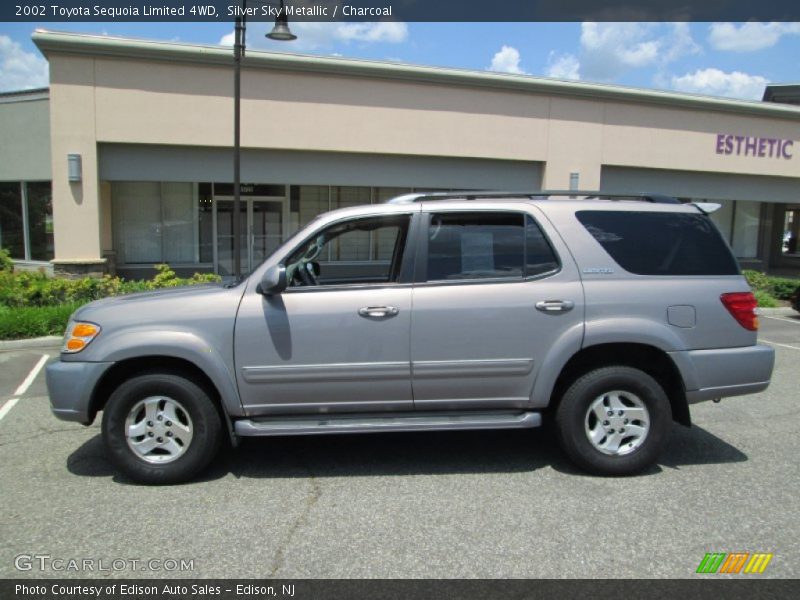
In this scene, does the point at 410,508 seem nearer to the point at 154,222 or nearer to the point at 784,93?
the point at 154,222

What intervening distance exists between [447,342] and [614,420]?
1350 millimetres

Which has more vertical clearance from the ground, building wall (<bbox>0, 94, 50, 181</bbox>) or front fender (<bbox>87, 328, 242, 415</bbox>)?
building wall (<bbox>0, 94, 50, 181</bbox>)

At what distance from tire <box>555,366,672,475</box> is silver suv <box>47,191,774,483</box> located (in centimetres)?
1

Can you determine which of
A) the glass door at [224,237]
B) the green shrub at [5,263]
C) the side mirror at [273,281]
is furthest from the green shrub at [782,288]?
the green shrub at [5,263]

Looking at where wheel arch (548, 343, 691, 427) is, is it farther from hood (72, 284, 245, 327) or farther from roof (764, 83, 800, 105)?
roof (764, 83, 800, 105)

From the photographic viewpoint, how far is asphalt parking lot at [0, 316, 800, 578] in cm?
343

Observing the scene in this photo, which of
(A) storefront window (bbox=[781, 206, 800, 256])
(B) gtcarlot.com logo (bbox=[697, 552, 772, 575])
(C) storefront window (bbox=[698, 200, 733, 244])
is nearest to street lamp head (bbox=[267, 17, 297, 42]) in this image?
(B) gtcarlot.com logo (bbox=[697, 552, 772, 575])

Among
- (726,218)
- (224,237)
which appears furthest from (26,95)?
(726,218)

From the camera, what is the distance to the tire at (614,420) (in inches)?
177

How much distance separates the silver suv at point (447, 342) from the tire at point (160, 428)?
1 centimetres

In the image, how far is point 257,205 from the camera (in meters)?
17.3

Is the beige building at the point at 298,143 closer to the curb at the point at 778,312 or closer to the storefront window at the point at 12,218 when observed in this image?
the storefront window at the point at 12,218
